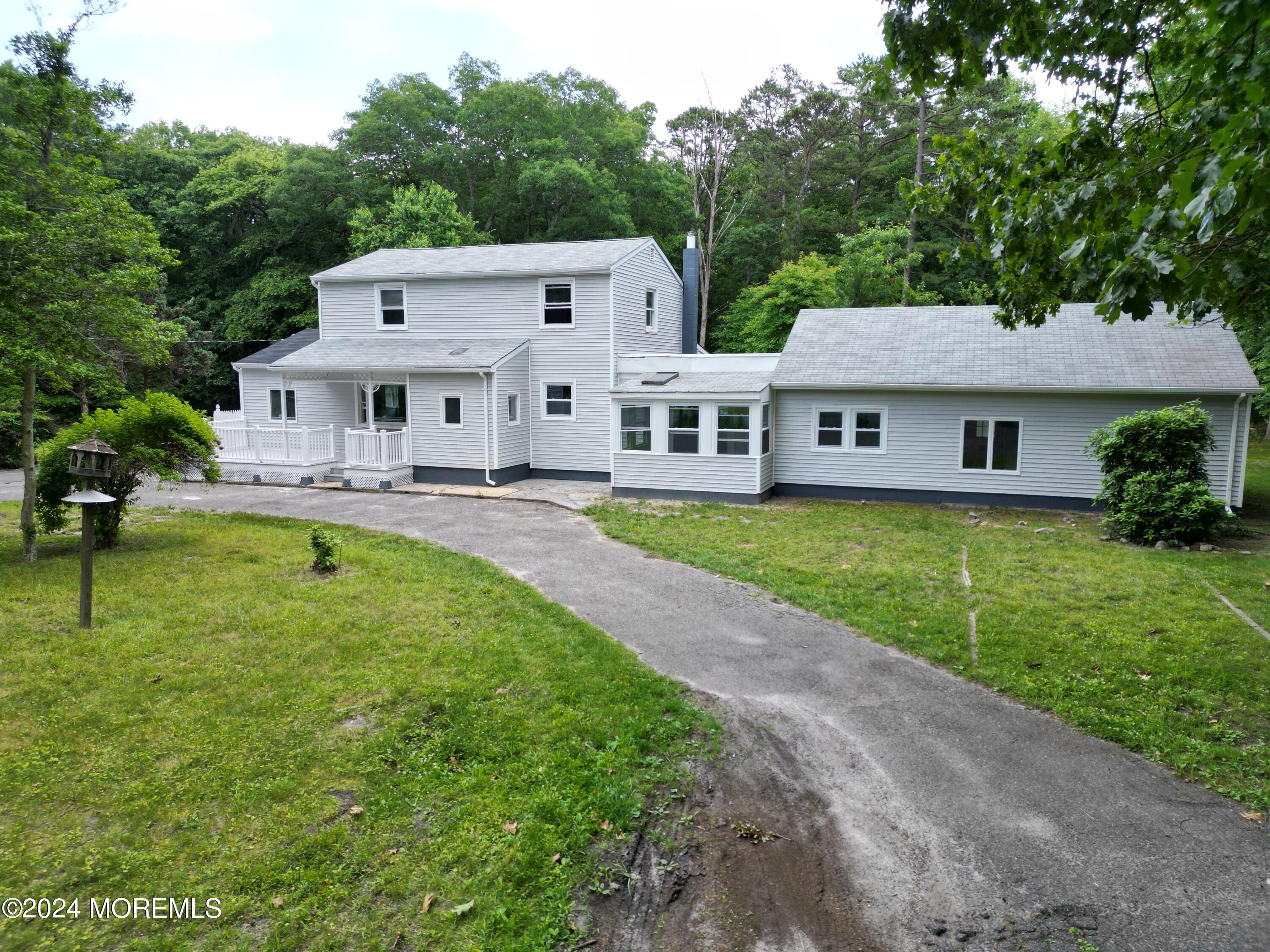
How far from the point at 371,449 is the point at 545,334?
5.29 meters

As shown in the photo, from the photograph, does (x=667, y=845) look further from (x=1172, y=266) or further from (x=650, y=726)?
(x=1172, y=266)

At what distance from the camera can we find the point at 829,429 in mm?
17625

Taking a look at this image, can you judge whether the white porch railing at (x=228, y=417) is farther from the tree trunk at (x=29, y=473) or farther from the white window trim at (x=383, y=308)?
→ the tree trunk at (x=29, y=473)

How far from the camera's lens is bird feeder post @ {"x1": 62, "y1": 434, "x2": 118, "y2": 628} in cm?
726

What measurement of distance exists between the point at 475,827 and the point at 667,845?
114 cm

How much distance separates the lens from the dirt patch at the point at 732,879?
3818 mm

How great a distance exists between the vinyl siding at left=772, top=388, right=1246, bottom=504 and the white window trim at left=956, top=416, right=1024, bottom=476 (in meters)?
0.03

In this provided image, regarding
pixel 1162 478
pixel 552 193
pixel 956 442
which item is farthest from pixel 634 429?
pixel 552 193

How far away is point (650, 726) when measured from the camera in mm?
5945

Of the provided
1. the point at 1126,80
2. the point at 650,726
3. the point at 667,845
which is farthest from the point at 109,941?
the point at 1126,80

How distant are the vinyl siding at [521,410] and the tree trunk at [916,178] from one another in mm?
14984

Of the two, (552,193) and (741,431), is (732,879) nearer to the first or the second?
(741,431)

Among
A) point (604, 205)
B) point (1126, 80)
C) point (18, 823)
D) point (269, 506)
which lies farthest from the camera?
point (604, 205)

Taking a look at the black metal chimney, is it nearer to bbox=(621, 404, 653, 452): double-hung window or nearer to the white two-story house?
the white two-story house
